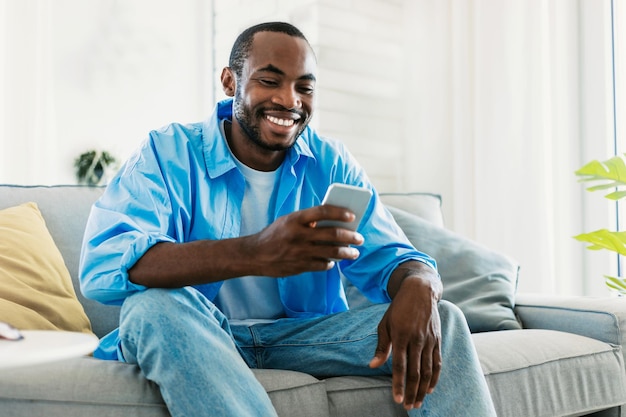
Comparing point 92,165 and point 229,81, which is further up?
point 229,81

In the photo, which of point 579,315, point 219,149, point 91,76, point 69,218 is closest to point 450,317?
point 219,149

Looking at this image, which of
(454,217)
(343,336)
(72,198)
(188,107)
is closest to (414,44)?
(454,217)

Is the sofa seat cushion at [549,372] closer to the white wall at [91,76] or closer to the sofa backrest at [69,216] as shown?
the sofa backrest at [69,216]

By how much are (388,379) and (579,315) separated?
2.49ft

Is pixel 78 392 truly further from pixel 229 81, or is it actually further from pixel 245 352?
pixel 229 81

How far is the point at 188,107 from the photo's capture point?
3.45 metres

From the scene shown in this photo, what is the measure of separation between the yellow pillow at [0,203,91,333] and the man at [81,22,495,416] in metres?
0.19

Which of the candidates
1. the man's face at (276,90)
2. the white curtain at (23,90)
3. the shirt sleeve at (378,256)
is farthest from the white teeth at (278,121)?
the white curtain at (23,90)

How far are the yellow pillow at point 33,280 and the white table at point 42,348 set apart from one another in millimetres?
782

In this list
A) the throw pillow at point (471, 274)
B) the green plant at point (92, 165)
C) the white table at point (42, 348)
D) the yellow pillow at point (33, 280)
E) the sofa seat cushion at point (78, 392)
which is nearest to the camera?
the white table at point (42, 348)

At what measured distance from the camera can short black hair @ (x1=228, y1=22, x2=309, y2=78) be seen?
168 cm

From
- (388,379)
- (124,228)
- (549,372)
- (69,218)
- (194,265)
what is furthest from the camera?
(69,218)

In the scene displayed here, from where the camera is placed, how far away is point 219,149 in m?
1.62

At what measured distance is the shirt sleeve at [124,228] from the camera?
1310 millimetres
